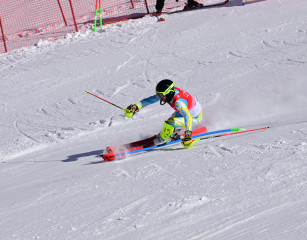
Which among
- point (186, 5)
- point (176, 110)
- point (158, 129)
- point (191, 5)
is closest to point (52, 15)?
point (186, 5)

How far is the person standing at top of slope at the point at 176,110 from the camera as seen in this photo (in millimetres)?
7637

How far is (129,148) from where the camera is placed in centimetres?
835

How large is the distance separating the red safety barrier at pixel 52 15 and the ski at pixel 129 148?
29.7 ft

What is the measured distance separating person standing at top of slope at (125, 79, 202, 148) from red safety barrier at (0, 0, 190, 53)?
910cm

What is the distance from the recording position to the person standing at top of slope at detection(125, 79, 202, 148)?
7637 mm

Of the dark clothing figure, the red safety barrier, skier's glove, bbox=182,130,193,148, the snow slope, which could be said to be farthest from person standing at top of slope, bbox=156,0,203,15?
skier's glove, bbox=182,130,193,148

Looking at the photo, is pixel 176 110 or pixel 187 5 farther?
pixel 187 5

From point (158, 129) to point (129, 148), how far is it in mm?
1121

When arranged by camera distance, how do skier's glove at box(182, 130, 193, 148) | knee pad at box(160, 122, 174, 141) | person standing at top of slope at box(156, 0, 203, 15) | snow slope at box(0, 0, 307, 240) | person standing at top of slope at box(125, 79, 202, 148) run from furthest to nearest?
person standing at top of slope at box(156, 0, 203, 15) → knee pad at box(160, 122, 174, 141) → person standing at top of slope at box(125, 79, 202, 148) → skier's glove at box(182, 130, 193, 148) → snow slope at box(0, 0, 307, 240)

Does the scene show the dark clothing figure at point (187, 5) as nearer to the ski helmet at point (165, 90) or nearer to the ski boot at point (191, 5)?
the ski boot at point (191, 5)

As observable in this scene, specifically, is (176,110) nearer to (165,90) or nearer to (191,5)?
(165,90)

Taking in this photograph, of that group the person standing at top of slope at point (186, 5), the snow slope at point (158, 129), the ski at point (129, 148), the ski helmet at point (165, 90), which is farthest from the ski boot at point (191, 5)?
the ski helmet at point (165, 90)

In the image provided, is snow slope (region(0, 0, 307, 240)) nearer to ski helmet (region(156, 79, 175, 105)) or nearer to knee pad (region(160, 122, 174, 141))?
knee pad (region(160, 122, 174, 141))

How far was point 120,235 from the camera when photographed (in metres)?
5.43
